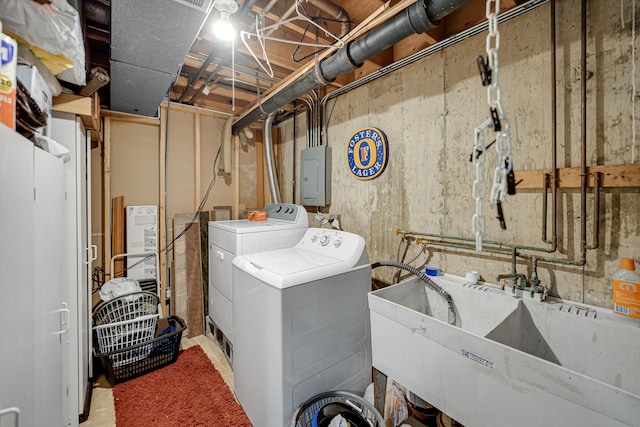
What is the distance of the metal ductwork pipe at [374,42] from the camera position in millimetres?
1339

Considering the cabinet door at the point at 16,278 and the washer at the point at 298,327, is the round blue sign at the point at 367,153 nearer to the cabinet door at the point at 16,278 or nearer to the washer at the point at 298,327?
the washer at the point at 298,327

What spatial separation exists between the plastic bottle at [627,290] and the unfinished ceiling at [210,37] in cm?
146

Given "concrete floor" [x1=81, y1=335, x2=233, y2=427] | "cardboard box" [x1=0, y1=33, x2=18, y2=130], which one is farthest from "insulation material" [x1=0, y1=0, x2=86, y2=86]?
"concrete floor" [x1=81, y1=335, x2=233, y2=427]

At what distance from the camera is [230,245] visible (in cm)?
232

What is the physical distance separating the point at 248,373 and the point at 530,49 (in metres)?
2.53

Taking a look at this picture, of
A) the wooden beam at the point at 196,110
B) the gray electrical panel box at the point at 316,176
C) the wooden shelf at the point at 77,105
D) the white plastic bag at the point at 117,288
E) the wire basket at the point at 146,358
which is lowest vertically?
the wire basket at the point at 146,358

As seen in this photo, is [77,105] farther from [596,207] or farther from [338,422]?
[596,207]

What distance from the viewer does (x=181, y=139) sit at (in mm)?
3074

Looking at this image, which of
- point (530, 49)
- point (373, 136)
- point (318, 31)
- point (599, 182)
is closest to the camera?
point (599, 182)

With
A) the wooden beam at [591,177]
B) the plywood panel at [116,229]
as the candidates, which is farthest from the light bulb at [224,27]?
the plywood panel at [116,229]

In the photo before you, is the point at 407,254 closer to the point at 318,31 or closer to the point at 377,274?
the point at 377,274

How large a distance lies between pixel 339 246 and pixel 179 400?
1641 mm

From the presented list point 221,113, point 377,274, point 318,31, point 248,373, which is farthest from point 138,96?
point 377,274

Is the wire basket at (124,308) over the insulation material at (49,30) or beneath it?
beneath
